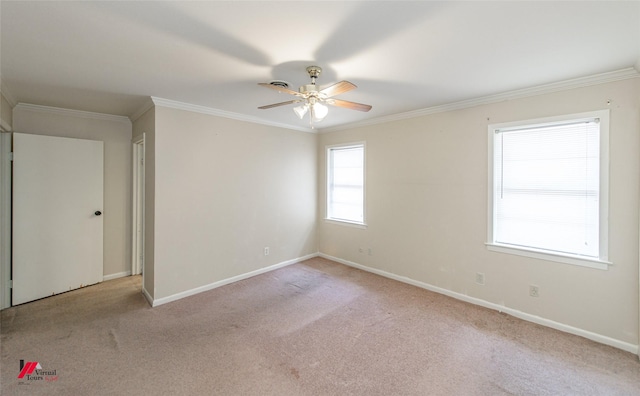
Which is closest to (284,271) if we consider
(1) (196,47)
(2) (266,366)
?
(2) (266,366)

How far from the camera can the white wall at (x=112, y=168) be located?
3655 mm

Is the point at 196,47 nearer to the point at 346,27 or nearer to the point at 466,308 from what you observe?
the point at 346,27

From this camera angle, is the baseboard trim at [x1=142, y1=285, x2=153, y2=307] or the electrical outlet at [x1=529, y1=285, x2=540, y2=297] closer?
the electrical outlet at [x1=529, y1=285, x2=540, y2=297]

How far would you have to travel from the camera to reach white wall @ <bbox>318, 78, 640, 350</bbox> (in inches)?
94.0

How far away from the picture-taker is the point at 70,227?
11.7ft

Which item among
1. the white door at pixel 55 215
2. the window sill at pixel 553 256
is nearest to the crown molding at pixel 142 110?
the white door at pixel 55 215

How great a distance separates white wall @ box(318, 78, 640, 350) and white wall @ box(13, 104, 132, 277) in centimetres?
325

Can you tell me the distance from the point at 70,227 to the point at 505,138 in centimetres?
558

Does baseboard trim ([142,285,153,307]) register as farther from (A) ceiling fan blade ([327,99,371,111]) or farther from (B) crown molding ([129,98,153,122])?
(A) ceiling fan blade ([327,99,371,111])

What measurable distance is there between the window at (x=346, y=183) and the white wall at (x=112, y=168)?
3.29 m

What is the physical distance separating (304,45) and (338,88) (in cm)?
38

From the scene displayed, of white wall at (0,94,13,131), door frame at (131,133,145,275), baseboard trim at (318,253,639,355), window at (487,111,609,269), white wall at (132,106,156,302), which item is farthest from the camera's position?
door frame at (131,133,145,275)

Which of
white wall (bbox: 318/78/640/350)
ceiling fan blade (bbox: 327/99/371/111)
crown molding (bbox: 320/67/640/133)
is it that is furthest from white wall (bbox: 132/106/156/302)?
crown molding (bbox: 320/67/640/133)

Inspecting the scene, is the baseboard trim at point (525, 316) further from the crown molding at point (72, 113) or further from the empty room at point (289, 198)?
the crown molding at point (72, 113)
